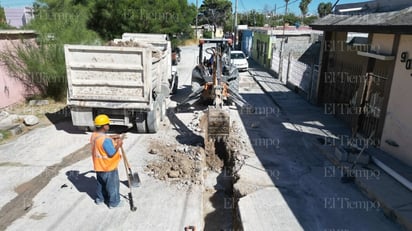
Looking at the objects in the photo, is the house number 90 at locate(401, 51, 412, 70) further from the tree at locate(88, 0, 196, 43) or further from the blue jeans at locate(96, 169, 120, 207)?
the tree at locate(88, 0, 196, 43)

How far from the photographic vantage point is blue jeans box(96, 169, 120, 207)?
519cm

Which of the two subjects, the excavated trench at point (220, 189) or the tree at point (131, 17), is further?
the tree at point (131, 17)

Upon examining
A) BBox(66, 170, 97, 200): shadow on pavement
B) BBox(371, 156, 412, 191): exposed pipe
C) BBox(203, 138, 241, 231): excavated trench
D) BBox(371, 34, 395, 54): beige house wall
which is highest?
BBox(371, 34, 395, 54): beige house wall

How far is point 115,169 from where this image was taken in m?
5.24

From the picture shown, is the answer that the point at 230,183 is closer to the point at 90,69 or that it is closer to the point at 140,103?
the point at 140,103

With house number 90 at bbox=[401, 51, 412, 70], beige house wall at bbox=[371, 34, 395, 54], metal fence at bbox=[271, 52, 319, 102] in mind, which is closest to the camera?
house number 90 at bbox=[401, 51, 412, 70]

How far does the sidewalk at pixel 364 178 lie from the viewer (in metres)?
5.20

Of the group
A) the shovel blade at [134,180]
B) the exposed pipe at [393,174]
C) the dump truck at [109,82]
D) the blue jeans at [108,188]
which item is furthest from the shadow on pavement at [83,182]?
the exposed pipe at [393,174]

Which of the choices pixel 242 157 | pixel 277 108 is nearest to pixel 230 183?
pixel 242 157

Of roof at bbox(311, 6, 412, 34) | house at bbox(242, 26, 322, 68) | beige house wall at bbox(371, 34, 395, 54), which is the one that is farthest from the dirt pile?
house at bbox(242, 26, 322, 68)

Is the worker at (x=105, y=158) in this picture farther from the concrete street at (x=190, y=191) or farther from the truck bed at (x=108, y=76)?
the truck bed at (x=108, y=76)

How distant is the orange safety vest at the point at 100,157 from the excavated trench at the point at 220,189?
2.08 metres

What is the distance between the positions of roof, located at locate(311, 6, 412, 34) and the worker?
586cm

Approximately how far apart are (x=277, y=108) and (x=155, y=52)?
532 centimetres
